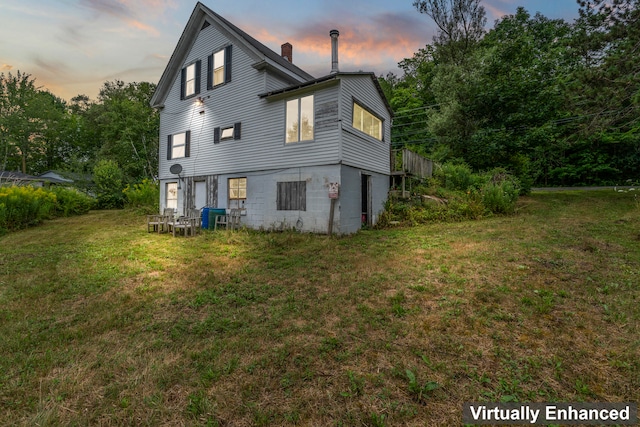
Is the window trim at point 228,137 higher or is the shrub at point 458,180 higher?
the window trim at point 228,137

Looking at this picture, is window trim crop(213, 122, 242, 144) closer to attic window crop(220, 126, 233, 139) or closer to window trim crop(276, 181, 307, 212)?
attic window crop(220, 126, 233, 139)

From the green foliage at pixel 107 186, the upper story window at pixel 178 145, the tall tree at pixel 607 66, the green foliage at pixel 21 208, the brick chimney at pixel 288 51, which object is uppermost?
the brick chimney at pixel 288 51

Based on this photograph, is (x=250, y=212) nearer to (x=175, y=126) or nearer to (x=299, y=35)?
(x=175, y=126)

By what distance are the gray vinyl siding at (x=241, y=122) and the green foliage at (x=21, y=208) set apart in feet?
16.5

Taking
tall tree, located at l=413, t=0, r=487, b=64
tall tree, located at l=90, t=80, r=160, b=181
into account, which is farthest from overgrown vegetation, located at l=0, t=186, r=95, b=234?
tall tree, located at l=413, t=0, r=487, b=64

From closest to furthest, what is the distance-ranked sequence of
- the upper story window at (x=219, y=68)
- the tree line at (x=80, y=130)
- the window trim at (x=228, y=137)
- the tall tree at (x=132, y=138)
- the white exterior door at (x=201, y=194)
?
the window trim at (x=228, y=137), the upper story window at (x=219, y=68), the white exterior door at (x=201, y=194), the tall tree at (x=132, y=138), the tree line at (x=80, y=130)

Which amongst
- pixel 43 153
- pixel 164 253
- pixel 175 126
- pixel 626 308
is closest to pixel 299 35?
pixel 175 126

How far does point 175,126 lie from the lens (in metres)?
13.5

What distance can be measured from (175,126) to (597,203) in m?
20.9

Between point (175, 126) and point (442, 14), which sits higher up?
point (442, 14)

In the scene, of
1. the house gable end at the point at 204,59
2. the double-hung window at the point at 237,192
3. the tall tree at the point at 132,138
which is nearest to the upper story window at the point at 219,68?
the house gable end at the point at 204,59

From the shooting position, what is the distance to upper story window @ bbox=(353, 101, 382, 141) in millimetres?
9945

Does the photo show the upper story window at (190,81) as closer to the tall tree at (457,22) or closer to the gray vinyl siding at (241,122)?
the gray vinyl siding at (241,122)

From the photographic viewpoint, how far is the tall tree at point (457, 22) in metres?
21.4
